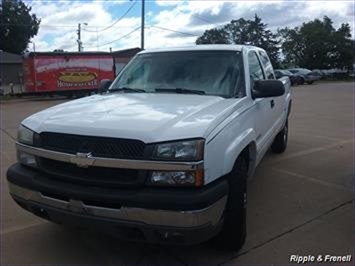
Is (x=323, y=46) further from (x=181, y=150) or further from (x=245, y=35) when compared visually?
(x=181, y=150)

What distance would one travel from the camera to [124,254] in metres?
3.74

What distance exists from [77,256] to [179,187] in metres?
1.31

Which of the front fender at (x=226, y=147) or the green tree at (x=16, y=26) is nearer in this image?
the front fender at (x=226, y=147)

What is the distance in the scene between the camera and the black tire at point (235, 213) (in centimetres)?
350

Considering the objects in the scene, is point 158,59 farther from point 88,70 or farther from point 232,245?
point 88,70

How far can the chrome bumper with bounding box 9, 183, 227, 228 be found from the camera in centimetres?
294

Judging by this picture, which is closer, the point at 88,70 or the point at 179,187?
the point at 179,187

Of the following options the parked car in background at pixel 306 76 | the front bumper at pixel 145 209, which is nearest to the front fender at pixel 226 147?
the front bumper at pixel 145 209

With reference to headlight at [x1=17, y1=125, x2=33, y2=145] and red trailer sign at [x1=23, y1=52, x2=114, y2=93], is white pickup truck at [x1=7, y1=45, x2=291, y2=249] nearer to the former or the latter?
headlight at [x1=17, y1=125, x2=33, y2=145]

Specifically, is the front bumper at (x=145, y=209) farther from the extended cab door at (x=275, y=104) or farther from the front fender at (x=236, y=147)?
the extended cab door at (x=275, y=104)

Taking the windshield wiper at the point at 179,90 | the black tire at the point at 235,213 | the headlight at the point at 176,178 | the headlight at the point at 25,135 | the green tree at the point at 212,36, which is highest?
the green tree at the point at 212,36

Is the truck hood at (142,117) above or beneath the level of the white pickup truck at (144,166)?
above

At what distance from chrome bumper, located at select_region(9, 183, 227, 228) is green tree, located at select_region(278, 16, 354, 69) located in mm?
70737

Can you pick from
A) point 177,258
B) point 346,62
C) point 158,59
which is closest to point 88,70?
point 158,59
